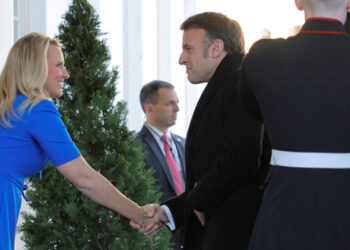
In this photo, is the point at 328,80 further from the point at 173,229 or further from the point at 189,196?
the point at 173,229

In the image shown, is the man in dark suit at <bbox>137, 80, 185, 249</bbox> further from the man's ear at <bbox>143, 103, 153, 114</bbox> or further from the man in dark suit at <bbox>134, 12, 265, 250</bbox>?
the man in dark suit at <bbox>134, 12, 265, 250</bbox>

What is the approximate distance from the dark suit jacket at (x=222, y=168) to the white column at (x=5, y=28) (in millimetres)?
2640

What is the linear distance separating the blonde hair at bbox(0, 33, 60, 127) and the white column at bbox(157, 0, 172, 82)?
6984mm

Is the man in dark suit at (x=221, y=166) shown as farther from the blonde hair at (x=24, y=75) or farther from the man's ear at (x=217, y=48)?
the blonde hair at (x=24, y=75)

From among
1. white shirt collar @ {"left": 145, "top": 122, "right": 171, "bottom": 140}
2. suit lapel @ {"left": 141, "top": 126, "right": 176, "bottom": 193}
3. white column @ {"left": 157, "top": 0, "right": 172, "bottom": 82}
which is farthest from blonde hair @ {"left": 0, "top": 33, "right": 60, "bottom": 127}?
white column @ {"left": 157, "top": 0, "right": 172, "bottom": 82}

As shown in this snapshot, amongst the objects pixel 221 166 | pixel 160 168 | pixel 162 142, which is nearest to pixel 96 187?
pixel 221 166

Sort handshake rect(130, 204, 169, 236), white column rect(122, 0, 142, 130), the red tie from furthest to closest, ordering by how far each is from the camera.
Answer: white column rect(122, 0, 142, 130)
the red tie
handshake rect(130, 204, 169, 236)

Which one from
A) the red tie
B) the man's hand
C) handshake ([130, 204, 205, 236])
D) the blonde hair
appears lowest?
the red tie

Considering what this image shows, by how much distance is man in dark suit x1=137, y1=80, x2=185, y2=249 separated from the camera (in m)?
5.25

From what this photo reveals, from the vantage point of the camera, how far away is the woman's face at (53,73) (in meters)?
2.95

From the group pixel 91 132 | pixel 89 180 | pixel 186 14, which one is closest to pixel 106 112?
pixel 91 132

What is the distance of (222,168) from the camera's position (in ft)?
8.48

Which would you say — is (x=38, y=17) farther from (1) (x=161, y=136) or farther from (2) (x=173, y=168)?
(2) (x=173, y=168)

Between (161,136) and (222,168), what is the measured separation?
3.04 metres
